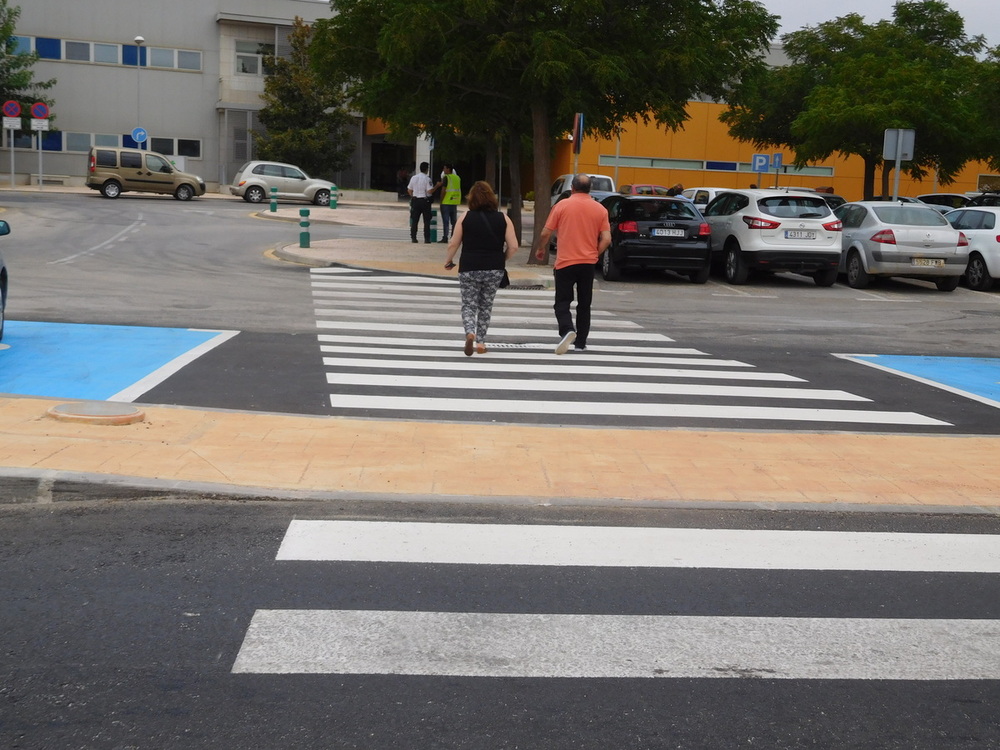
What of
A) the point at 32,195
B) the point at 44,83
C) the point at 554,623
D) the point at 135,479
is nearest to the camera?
the point at 554,623

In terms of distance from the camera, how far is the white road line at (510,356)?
1231cm

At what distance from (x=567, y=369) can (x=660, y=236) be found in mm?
9632

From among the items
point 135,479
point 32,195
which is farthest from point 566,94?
point 32,195

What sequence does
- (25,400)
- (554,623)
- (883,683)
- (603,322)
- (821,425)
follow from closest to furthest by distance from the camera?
1. (883,683)
2. (554,623)
3. (25,400)
4. (821,425)
5. (603,322)

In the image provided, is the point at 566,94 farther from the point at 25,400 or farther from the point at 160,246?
the point at 25,400

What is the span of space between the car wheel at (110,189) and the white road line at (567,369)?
1314 inches

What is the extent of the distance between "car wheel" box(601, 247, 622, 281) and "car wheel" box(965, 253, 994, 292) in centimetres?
683

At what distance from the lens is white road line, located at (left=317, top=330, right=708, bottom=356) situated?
1295 cm

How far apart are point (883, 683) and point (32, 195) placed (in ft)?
136

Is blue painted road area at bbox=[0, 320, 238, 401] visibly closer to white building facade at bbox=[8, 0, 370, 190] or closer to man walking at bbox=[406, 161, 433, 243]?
man walking at bbox=[406, 161, 433, 243]

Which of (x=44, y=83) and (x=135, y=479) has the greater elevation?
(x=44, y=83)

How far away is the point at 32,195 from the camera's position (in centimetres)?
4106

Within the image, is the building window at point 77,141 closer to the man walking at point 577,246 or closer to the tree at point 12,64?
the tree at point 12,64

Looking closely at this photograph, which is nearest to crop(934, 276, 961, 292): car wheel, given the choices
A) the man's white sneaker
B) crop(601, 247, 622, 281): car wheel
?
crop(601, 247, 622, 281): car wheel
